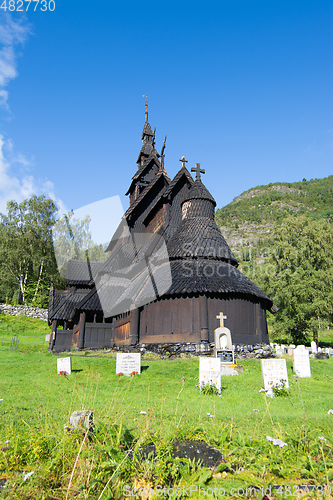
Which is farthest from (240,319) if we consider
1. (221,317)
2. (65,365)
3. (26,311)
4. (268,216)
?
(268,216)

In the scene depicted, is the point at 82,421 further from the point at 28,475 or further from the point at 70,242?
the point at 70,242

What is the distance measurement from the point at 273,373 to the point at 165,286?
7.69 meters

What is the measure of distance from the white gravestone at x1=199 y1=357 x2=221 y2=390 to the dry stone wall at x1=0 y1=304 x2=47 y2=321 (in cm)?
3080

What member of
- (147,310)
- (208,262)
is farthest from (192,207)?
(147,310)

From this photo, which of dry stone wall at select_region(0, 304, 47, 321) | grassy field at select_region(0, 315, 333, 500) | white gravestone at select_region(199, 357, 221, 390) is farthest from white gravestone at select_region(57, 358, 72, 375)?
dry stone wall at select_region(0, 304, 47, 321)

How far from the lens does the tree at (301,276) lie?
1193 inches

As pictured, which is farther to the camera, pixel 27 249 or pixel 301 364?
pixel 27 249

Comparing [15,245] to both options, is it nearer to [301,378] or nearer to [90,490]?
[301,378]

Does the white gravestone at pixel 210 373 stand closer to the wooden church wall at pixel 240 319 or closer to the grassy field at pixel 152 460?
the grassy field at pixel 152 460

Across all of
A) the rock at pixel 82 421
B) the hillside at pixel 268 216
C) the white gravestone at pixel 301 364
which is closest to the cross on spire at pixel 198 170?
the white gravestone at pixel 301 364

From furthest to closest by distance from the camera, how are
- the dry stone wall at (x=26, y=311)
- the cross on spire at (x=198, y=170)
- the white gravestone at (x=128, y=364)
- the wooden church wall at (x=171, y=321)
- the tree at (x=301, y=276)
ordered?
1. the dry stone wall at (x=26, y=311)
2. the tree at (x=301, y=276)
3. the cross on spire at (x=198, y=170)
4. the wooden church wall at (x=171, y=321)
5. the white gravestone at (x=128, y=364)

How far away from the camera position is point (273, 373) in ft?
27.4

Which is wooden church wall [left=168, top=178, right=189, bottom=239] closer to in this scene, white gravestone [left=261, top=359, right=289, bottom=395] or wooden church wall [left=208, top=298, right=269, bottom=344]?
wooden church wall [left=208, top=298, right=269, bottom=344]

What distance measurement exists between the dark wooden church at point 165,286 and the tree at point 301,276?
14.5 metres
